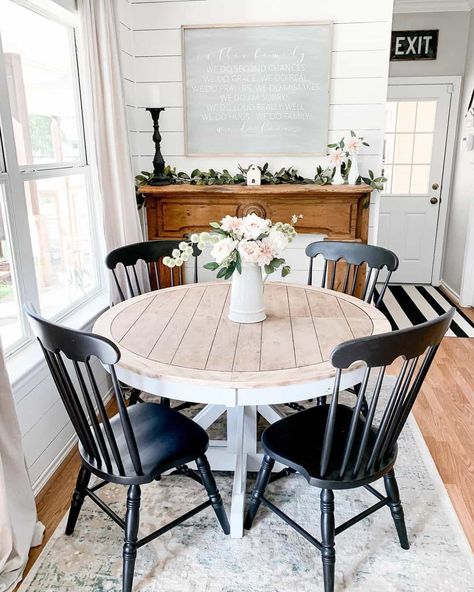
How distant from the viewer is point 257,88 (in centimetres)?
324

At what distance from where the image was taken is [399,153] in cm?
501

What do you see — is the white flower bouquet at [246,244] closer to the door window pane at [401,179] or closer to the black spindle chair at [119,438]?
the black spindle chair at [119,438]

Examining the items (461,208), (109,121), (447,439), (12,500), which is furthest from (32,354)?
(461,208)

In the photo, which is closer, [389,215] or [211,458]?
[211,458]

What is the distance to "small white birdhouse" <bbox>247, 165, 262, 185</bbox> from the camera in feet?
10.6

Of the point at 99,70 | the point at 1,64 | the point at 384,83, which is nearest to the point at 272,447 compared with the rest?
the point at 1,64

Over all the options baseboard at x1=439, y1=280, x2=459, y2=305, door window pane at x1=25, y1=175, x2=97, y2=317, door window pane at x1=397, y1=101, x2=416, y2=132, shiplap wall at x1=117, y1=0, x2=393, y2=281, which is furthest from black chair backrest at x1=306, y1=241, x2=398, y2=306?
door window pane at x1=397, y1=101, x2=416, y2=132

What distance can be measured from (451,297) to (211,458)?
11.9ft

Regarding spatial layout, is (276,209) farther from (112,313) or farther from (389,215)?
(389,215)

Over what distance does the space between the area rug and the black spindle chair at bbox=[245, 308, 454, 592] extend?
0.11 meters

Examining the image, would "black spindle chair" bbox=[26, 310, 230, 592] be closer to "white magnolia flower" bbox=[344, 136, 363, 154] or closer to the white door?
"white magnolia flower" bbox=[344, 136, 363, 154]

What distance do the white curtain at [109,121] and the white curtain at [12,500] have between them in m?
1.31

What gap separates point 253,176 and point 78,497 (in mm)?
2198

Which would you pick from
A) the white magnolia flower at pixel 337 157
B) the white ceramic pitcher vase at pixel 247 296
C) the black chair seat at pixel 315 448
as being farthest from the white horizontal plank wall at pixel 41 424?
the white magnolia flower at pixel 337 157
